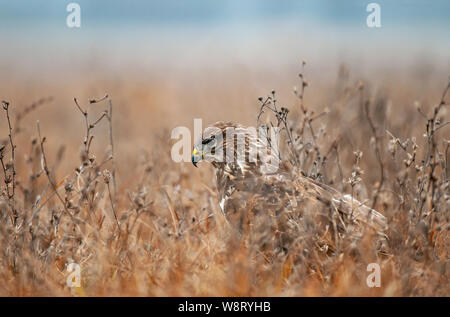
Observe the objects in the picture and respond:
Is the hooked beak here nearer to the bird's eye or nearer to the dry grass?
the bird's eye

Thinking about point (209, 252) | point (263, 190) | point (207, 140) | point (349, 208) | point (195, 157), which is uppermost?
point (207, 140)

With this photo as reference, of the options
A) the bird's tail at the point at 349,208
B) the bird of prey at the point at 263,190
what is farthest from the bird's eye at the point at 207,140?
the bird's tail at the point at 349,208

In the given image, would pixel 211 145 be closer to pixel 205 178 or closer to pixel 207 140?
pixel 207 140

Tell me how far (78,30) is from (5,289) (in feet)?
94.0

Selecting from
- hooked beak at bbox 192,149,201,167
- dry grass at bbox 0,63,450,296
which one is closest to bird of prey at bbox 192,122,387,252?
hooked beak at bbox 192,149,201,167

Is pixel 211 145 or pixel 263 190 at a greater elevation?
pixel 211 145

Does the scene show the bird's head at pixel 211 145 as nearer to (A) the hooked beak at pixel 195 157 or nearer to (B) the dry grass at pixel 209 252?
(A) the hooked beak at pixel 195 157

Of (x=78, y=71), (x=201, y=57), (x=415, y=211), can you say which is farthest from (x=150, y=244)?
(x=201, y=57)

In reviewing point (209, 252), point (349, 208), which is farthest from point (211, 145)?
point (349, 208)

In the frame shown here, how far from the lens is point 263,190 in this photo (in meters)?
3.49

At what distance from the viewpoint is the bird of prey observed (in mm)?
3309
